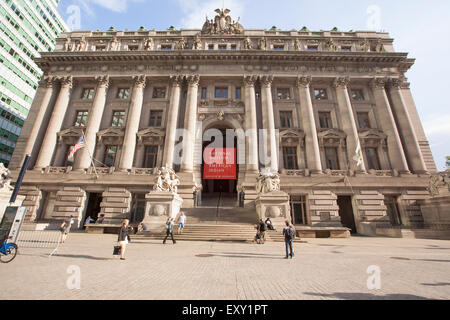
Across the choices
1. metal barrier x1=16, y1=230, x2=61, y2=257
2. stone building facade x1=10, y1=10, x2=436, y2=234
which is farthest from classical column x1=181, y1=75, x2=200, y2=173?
metal barrier x1=16, y1=230, x2=61, y2=257

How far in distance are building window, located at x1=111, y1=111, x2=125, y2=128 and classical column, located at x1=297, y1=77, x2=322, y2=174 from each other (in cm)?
2316

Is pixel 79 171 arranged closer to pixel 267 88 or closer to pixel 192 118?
pixel 192 118

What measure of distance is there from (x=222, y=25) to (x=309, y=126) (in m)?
20.8

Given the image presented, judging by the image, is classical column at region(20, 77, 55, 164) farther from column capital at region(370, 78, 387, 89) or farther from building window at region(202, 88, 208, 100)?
column capital at region(370, 78, 387, 89)

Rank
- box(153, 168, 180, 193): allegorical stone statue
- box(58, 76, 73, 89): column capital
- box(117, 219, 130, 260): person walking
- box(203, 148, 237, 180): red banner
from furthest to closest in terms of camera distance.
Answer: box(58, 76, 73, 89): column capital → box(203, 148, 237, 180): red banner → box(153, 168, 180, 193): allegorical stone statue → box(117, 219, 130, 260): person walking

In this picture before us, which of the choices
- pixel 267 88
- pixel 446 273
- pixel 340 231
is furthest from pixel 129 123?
pixel 446 273

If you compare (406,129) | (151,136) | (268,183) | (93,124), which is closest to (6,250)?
(268,183)

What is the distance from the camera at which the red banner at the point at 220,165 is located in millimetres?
22219

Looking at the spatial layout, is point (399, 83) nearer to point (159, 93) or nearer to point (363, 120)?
point (363, 120)

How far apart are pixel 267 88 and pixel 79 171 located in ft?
79.8

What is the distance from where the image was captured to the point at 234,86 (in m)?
27.1

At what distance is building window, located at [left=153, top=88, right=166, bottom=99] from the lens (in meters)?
27.2

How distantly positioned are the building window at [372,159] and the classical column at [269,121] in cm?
1120

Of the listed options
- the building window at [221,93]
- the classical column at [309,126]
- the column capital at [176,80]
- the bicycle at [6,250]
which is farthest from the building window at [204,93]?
the bicycle at [6,250]
